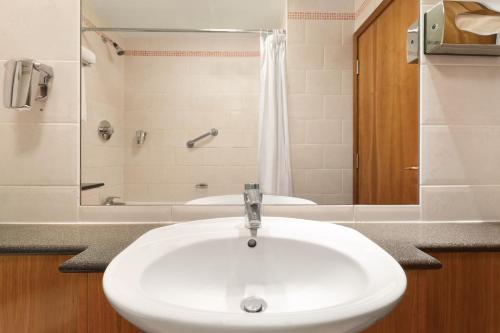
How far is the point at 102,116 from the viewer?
3.53ft

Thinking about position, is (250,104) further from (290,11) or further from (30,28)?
(30,28)

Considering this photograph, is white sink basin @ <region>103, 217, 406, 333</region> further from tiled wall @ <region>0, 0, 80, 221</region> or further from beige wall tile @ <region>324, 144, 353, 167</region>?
tiled wall @ <region>0, 0, 80, 221</region>

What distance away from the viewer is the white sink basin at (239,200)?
108 centimetres

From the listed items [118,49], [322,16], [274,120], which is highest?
[322,16]

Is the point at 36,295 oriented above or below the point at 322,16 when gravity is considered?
below

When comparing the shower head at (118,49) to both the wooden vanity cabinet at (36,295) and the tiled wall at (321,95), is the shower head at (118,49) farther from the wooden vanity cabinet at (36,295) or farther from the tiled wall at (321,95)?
the wooden vanity cabinet at (36,295)

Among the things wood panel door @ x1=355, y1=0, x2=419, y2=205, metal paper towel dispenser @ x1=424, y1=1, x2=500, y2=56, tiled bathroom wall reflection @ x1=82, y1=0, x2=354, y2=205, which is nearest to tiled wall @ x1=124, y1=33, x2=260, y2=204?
tiled bathroom wall reflection @ x1=82, y1=0, x2=354, y2=205

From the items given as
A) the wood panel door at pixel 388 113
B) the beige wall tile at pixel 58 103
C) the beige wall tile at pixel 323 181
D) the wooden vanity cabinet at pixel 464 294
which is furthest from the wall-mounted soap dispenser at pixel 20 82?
the wooden vanity cabinet at pixel 464 294

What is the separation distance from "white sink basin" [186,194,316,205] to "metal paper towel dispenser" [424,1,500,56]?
70 cm

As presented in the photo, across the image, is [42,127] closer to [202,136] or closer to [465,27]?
[202,136]

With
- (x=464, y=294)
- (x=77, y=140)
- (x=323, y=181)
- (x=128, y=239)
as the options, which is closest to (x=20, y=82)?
(x=77, y=140)

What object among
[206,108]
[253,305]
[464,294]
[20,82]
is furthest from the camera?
[206,108]

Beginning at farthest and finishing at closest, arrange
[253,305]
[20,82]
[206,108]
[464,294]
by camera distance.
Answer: [206,108] < [20,82] < [464,294] < [253,305]

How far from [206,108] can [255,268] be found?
566 millimetres
